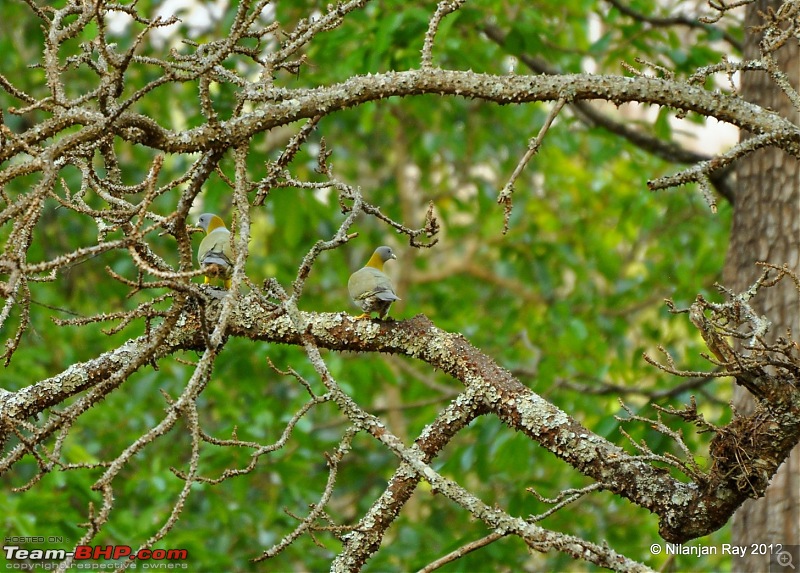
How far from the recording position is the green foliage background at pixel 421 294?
5531 mm

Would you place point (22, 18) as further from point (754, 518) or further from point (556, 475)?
point (754, 518)

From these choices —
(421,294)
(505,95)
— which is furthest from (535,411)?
(421,294)

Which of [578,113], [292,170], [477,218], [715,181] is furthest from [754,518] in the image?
[477,218]

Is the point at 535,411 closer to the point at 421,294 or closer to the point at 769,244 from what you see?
the point at 769,244

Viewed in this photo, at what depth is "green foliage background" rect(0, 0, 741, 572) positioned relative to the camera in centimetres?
553

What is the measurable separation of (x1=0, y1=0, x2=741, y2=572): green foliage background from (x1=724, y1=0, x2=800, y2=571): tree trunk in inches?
25.2

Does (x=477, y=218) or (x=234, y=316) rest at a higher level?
(x=477, y=218)

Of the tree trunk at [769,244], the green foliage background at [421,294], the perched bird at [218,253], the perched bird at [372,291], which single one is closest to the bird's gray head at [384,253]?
the perched bird at [372,291]

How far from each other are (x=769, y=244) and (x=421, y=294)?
5591mm

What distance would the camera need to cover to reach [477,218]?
9.91 meters

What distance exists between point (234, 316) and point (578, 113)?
3444 mm
